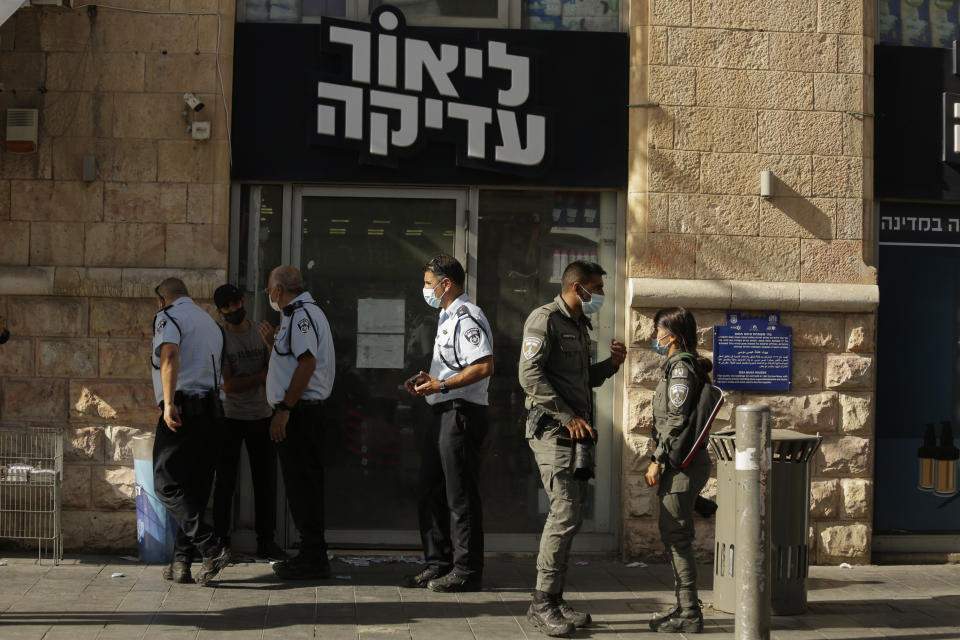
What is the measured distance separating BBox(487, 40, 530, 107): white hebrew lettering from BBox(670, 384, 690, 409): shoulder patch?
120 inches

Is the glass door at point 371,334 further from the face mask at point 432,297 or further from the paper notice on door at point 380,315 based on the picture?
the face mask at point 432,297

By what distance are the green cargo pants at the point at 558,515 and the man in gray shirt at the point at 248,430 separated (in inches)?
97.8

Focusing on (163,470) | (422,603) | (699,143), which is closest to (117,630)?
(163,470)

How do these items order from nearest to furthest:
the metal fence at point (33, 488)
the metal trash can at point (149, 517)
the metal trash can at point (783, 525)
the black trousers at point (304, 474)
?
the metal trash can at point (783, 525) → the black trousers at point (304, 474) → the metal fence at point (33, 488) → the metal trash can at point (149, 517)

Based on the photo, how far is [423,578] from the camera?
729 centimetres

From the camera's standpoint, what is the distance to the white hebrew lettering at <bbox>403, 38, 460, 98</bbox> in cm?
839

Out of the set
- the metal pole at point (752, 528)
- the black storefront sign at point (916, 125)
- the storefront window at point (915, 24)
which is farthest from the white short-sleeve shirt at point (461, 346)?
the storefront window at point (915, 24)

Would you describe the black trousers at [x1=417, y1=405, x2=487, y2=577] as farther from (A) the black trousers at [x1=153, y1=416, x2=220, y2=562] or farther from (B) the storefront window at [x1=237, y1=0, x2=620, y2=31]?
(B) the storefront window at [x1=237, y1=0, x2=620, y2=31]

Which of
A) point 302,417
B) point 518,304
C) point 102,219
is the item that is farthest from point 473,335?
point 102,219

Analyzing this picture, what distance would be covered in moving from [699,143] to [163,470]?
4481 mm

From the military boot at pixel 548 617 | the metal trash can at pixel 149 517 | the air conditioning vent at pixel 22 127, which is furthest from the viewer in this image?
the air conditioning vent at pixel 22 127

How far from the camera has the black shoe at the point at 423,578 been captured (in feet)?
23.9

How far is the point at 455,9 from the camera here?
8.71 m

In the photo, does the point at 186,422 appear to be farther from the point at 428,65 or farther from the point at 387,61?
the point at 428,65
